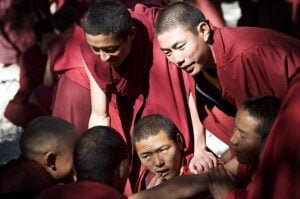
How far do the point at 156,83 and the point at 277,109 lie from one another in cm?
105

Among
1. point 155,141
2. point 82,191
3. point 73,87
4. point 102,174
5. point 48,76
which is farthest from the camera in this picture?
point 48,76

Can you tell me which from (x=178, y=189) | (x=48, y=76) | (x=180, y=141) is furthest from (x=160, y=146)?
(x=48, y=76)

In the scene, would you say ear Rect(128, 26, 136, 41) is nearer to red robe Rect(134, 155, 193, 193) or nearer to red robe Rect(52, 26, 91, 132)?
red robe Rect(52, 26, 91, 132)

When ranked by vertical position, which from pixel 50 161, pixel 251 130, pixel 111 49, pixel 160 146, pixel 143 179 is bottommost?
pixel 143 179

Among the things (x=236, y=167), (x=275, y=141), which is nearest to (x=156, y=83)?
(x=236, y=167)

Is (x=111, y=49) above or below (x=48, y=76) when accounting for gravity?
above

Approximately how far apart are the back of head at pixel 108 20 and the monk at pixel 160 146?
1.53 ft

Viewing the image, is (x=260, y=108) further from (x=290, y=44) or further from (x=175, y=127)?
(x=175, y=127)

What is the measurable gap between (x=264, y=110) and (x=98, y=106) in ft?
4.16

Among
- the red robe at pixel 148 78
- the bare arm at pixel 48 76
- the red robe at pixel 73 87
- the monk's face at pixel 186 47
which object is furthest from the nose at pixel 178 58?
the bare arm at pixel 48 76

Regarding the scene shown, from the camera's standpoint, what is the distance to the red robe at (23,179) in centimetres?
367

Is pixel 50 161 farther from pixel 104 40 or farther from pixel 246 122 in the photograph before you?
pixel 246 122

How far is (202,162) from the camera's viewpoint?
4367mm

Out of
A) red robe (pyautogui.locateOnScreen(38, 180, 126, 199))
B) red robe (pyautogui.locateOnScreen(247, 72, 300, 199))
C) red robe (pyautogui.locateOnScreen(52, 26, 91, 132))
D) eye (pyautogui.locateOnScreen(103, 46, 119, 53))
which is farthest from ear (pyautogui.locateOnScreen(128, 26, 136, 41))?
red robe (pyautogui.locateOnScreen(247, 72, 300, 199))
